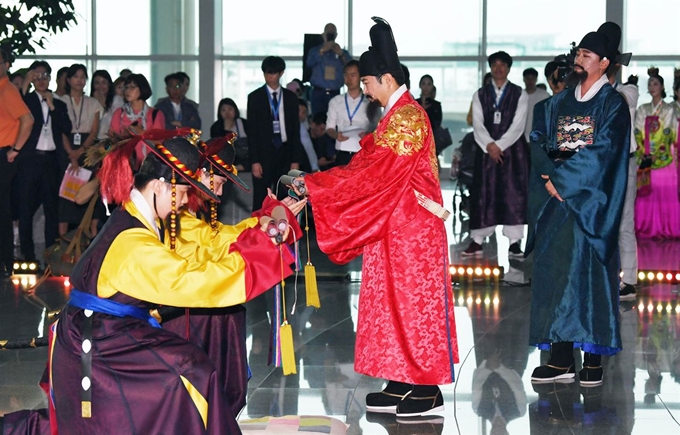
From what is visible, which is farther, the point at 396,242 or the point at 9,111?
the point at 9,111

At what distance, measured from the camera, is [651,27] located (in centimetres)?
1658

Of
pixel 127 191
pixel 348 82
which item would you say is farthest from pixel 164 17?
pixel 127 191

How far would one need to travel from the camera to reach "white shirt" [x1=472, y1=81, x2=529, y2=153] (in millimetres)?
8273

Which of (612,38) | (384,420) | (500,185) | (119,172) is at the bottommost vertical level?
(384,420)

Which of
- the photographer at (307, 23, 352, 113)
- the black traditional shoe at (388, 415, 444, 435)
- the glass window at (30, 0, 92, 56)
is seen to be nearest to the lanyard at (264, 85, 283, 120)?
the photographer at (307, 23, 352, 113)

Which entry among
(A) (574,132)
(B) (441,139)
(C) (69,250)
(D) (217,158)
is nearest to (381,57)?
(D) (217,158)

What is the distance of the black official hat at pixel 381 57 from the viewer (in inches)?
164

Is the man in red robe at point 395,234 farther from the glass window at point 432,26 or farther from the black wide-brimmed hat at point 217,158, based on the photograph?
the glass window at point 432,26

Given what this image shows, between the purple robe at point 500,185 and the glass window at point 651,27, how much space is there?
8.82 metres

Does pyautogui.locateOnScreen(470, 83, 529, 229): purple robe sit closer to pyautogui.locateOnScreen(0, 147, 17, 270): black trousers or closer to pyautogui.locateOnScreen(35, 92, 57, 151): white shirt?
pyautogui.locateOnScreen(35, 92, 57, 151): white shirt

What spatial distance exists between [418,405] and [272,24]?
13.4 metres

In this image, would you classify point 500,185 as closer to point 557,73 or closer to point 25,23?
point 557,73

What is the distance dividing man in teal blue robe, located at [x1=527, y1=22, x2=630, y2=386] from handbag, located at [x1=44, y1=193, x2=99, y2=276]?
3.59m

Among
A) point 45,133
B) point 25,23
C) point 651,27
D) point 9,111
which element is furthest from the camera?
point 651,27
